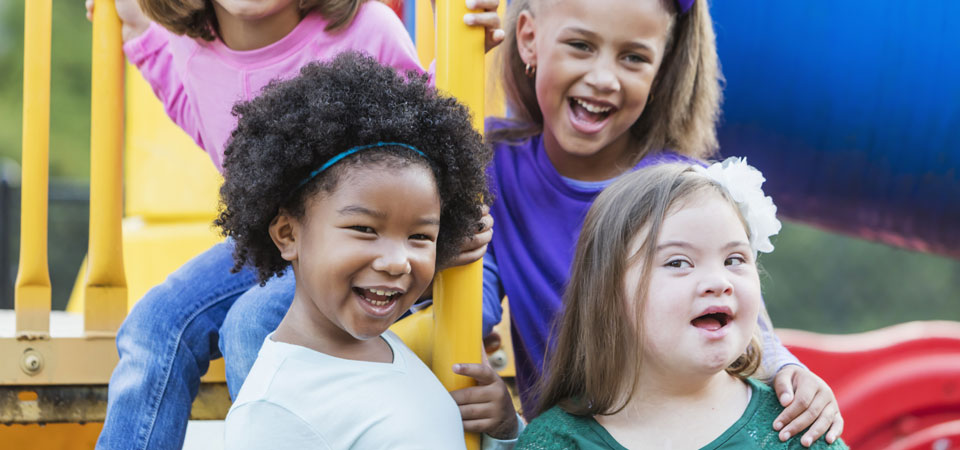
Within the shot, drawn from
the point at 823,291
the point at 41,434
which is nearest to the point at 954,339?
the point at 41,434

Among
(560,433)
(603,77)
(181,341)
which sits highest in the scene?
(603,77)

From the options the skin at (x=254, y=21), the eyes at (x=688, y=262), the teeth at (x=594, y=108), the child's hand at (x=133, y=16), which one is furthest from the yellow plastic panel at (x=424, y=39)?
the eyes at (x=688, y=262)

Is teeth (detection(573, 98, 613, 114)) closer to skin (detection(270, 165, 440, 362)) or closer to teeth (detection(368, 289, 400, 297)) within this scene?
skin (detection(270, 165, 440, 362))

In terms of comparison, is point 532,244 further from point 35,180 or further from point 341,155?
point 35,180

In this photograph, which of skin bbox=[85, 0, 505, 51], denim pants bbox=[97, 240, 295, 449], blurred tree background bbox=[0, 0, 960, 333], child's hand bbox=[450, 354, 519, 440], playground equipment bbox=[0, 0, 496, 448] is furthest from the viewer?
blurred tree background bbox=[0, 0, 960, 333]

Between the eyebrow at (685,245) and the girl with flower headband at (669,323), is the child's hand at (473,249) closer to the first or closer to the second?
the girl with flower headband at (669,323)

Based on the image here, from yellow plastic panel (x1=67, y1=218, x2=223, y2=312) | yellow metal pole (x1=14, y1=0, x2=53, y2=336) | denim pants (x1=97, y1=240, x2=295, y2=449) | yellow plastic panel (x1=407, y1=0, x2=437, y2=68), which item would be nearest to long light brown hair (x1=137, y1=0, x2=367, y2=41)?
yellow metal pole (x1=14, y1=0, x2=53, y2=336)

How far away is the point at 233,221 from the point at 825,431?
1183mm

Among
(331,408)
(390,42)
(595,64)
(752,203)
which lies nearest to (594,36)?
(595,64)

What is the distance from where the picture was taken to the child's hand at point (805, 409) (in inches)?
73.2

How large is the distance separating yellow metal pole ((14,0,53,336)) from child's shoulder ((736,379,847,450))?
1.64 m

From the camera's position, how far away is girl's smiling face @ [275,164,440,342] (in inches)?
67.4

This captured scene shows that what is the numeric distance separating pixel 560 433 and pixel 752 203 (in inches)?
22.6

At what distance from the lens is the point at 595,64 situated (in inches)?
91.7
